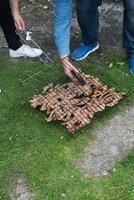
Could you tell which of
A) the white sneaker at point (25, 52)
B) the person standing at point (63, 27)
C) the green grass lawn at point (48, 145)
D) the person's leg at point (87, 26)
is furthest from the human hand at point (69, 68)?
the white sneaker at point (25, 52)

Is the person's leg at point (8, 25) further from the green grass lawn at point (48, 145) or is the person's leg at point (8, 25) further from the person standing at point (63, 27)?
the person standing at point (63, 27)

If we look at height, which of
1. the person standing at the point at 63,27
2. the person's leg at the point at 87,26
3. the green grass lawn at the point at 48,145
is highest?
the person standing at the point at 63,27

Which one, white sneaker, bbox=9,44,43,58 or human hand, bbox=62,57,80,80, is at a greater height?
human hand, bbox=62,57,80,80

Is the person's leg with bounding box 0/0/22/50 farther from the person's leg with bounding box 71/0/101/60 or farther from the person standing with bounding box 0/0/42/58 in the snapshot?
the person's leg with bounding box 71/0/101/60

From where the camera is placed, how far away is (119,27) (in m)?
5.18

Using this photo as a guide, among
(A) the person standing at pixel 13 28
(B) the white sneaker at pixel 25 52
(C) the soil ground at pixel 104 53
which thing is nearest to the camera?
(C) the soil ground at pixel 104 53

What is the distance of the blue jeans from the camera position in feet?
13.9

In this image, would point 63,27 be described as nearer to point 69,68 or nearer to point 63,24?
point 63,24

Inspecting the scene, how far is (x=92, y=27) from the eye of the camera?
4.60m

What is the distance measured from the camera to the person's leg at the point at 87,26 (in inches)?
173

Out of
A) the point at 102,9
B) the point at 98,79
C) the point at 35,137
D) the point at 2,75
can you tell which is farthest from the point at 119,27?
the point at 35,137

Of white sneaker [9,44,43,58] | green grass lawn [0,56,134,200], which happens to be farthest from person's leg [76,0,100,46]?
white sneaker [9,44,43,58]

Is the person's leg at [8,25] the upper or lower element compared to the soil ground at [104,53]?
upper

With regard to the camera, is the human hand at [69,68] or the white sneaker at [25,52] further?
the white sneaker at [25,52]
